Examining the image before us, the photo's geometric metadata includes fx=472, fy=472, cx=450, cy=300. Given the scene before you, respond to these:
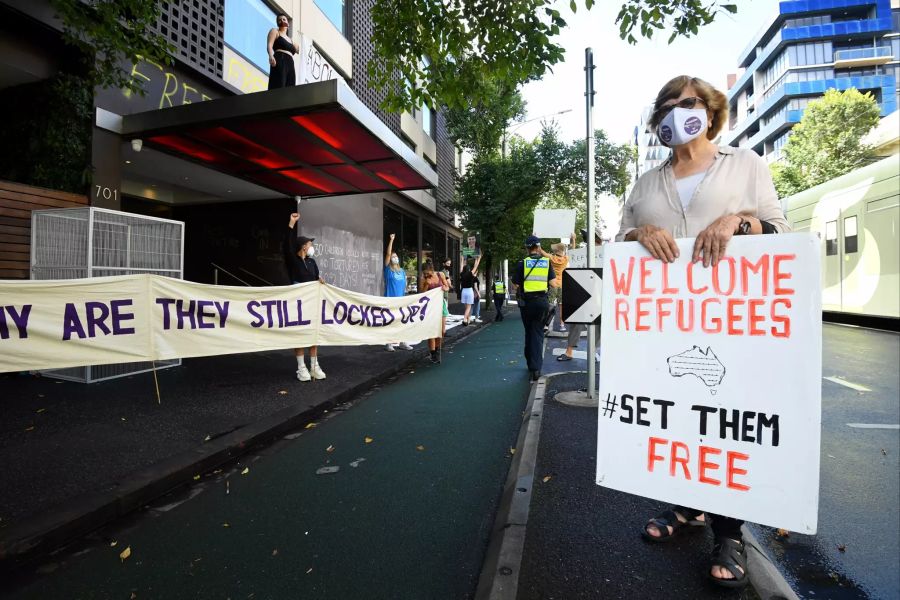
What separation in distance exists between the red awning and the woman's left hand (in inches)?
231

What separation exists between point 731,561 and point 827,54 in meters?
72.7

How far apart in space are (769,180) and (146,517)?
3916 millimetres

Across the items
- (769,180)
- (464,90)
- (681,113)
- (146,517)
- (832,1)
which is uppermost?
(832,1)

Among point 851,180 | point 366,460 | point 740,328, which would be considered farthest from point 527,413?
point 851,180

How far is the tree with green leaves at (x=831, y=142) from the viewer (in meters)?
27.9

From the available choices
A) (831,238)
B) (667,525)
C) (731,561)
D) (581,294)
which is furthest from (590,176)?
(831,238)

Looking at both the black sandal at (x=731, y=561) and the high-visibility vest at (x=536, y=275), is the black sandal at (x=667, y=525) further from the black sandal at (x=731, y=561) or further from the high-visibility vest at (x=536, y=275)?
the high-visibility vest at (x=536, y=275)

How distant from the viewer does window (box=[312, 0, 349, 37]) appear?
13887 millimetres

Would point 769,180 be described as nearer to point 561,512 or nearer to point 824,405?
point 561,512

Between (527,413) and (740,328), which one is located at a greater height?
(740,328)

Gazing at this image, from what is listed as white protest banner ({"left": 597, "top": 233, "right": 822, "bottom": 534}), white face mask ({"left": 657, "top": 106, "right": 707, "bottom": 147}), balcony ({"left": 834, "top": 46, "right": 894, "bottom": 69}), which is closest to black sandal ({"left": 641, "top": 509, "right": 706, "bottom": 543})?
white protest banner ({"left": 597, "top": 233, "right": 822, "bottom": 534})

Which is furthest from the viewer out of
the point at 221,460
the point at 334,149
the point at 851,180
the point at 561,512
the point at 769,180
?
the point at 851,180

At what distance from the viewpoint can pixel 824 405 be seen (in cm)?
529

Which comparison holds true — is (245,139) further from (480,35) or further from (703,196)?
(703,196)
